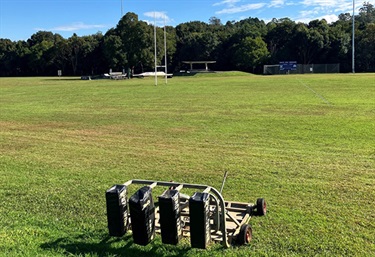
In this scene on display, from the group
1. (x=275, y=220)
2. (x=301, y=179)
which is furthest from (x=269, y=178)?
(x=275, y=220)

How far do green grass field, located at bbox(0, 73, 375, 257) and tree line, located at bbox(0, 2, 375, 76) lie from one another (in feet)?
206

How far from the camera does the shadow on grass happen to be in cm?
434

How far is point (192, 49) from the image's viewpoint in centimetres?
9456

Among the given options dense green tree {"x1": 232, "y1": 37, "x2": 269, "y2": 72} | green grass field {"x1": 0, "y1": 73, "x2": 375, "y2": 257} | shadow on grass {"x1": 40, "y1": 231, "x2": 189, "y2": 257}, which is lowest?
shadow on grass {"x1": 40, "y1": 231, "x2": 189, "y2": 257}

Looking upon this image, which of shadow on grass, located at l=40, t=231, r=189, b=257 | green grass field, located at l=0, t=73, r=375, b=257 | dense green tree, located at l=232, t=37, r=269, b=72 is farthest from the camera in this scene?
dense green tree, located at l=232, t=37, r=269, b=72

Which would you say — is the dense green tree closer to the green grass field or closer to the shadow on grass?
the green grass field

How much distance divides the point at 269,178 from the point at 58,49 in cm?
10106

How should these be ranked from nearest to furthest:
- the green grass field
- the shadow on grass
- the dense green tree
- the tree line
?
the shadow on grass
the green grass field
the tree line
the dense green tree

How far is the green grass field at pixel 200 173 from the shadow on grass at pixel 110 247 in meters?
0.01

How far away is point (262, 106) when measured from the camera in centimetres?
1891

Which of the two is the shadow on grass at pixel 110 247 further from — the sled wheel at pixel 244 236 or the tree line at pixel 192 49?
the tree line at pixel 192 49

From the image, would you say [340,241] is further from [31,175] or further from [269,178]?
[31,175]

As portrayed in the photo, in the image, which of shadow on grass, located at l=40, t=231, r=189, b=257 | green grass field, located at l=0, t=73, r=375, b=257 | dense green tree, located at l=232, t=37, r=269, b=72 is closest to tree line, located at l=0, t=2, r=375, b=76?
dense green tree, located at l=232, t=37, r=269, b=72

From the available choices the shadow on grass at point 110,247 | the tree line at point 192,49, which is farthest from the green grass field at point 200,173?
the tree line at point 192,49
